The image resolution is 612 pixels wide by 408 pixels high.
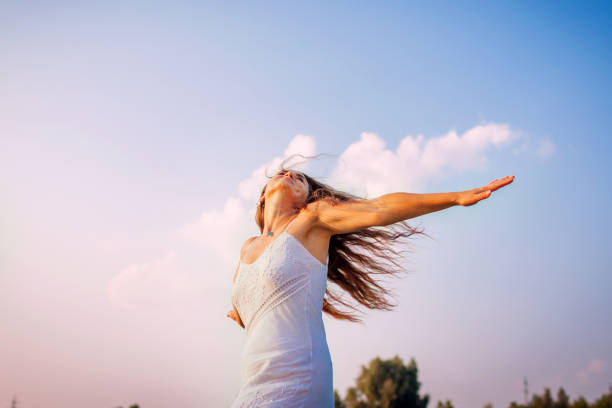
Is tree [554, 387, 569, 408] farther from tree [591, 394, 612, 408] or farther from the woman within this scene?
the woman

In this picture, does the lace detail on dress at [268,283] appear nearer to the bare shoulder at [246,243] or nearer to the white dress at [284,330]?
the white dress at [284,330]

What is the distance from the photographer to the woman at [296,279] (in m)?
2.88

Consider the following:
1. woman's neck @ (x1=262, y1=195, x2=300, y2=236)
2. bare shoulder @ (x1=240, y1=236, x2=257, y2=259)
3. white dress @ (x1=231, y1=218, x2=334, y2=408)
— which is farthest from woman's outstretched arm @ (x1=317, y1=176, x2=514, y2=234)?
bare shoulder @ (x1=240, y1=236, x2=257, y2=259)

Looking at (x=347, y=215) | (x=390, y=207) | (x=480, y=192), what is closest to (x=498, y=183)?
(x=480, y=192)

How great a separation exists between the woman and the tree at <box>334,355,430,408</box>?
41861 millimetres

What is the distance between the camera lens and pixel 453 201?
2852mm

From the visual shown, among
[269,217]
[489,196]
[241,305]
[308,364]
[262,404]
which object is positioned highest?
[269,217]

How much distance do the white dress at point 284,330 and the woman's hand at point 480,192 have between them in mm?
1195

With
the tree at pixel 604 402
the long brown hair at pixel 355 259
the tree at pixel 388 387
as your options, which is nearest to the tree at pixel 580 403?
the tree at pixel 604 402

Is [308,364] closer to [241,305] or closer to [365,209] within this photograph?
[241,305]

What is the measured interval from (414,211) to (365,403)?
4367cm

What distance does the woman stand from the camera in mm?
2885

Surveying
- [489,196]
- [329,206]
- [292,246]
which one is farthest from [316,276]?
[489,196]

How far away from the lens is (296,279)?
3279 millimetres
